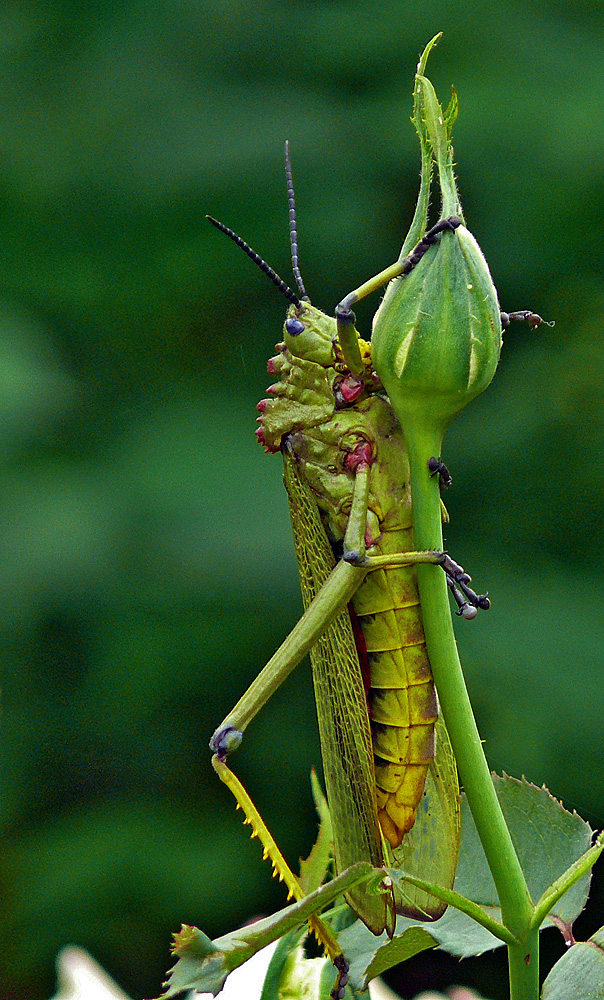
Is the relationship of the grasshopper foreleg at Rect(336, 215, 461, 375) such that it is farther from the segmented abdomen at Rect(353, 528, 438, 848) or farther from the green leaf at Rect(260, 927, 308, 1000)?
the green leaf at Rect(260, 927, 308, 1000)

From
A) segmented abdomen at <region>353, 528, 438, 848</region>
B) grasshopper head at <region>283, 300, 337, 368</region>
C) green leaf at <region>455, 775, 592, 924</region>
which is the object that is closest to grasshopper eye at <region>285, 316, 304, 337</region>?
grasshopper head at <region>283, 300, 337, 368</region>

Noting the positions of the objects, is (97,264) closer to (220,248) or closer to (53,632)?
(220,248)

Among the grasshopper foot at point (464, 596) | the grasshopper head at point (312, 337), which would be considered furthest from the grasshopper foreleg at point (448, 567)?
the grasshopper head at point (312, 337)

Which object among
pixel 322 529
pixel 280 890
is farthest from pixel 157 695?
pixel 322 529

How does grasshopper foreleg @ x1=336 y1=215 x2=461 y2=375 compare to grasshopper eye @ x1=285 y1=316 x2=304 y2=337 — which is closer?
grasshopper foreleg @ x1=336 y1=215 x2=461 y2=375

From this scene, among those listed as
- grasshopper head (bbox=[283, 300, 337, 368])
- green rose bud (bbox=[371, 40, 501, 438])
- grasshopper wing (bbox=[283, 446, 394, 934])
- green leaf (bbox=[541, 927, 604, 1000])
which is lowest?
green leaf (bbox=[541, 927, 604, 1000])

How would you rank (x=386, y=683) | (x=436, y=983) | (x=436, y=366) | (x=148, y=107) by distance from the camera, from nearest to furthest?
(x=436, y=366)
(x=386, y=683)
(x=436, y=983)
(x=148, y=107)
